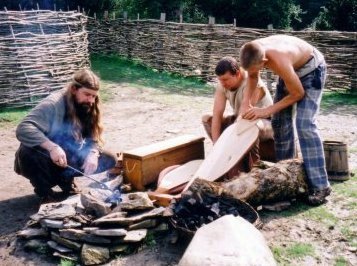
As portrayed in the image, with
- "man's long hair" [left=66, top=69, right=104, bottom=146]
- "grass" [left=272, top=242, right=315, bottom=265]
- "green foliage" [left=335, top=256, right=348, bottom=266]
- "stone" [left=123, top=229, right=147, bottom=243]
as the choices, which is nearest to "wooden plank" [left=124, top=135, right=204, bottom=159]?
"man's long hair" [left=66, top=69, right=104, bottom=146]

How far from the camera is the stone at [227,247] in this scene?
264 cm

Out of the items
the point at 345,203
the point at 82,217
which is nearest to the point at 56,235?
the point at 82,217

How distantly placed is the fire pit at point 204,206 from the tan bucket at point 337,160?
1649 millimetres

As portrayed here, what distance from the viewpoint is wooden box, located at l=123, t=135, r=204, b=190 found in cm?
466

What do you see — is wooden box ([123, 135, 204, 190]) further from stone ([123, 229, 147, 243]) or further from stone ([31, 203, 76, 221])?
stone ([123, 229, 147, 243])

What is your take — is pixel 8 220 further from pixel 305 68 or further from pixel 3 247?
pixel 305 68

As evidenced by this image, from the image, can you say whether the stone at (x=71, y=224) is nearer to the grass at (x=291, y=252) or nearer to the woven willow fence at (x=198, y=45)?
the grass at (x=291, y=252)

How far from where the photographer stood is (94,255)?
137 inches

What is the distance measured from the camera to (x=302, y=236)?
3844 millimetres

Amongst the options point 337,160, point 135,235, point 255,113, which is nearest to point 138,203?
point 135,235

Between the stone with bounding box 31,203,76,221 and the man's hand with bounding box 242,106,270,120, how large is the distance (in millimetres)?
1912

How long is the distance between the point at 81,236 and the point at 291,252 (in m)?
1.70

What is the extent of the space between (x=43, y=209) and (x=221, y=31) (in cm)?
909

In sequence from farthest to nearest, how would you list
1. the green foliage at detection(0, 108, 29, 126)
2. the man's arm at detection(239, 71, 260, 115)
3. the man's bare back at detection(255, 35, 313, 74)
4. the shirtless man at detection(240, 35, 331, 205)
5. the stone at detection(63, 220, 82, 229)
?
the green foliage at detection(0, 108, 29, 126), the man's arm at detection(239, 71, 260, 115), the shirtless man at detection(240, 35, 331, 205), the man's bare back at detection(255, 35, 313, 74), the stone at detection(63, 220, 82, 229)
